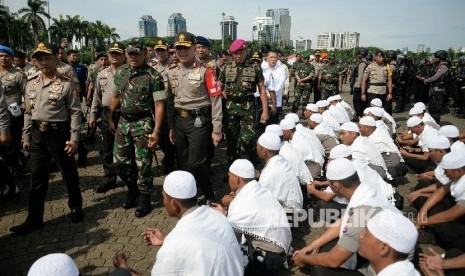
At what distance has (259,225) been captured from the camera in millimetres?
3234

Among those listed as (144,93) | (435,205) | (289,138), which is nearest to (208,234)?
(144,93)

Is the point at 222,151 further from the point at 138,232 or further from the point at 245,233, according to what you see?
the point at 245,233

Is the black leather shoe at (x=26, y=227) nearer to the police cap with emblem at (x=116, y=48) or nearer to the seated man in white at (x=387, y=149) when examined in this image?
the police cap with emblem at (x=116, y=48)

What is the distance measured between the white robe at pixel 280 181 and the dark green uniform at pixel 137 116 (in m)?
1.55

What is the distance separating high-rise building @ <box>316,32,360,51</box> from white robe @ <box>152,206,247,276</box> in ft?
340

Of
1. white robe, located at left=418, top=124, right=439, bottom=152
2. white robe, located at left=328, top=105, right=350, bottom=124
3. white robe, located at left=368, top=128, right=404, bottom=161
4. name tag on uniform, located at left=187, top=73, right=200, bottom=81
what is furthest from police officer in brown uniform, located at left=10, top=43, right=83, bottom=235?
white robe, located at left=418, top=124, right=439, bottom=152

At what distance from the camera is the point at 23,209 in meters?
4.64

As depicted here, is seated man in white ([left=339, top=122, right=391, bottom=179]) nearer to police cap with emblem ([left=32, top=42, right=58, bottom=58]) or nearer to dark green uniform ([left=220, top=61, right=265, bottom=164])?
dark green uniform ([left=220, top=61, right=265, bottom=164])

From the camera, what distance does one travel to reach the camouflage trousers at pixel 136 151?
4301mm

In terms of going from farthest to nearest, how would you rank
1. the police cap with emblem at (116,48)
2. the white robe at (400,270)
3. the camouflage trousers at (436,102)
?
the camouflage trousers at (436,102), the police cap with emblem at (116,48), the white robe at (400,270)

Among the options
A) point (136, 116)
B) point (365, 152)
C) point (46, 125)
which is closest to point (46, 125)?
point (46, 125)

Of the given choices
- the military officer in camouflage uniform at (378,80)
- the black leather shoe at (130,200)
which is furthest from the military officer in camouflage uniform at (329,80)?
the black leather shoe at (130,200)

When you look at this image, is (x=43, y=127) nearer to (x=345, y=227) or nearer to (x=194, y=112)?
(x=194, y=112)

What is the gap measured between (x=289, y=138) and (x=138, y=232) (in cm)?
279
